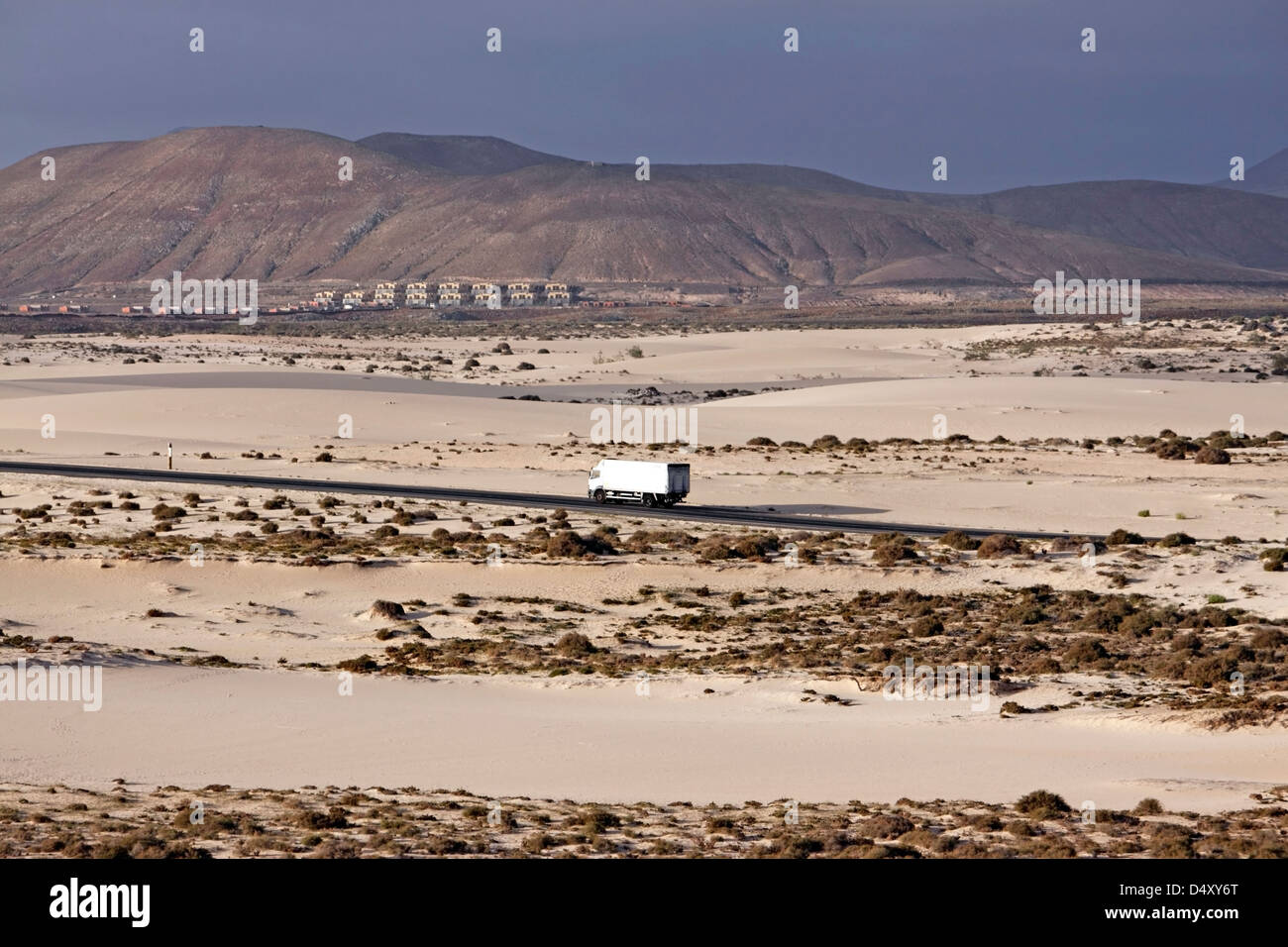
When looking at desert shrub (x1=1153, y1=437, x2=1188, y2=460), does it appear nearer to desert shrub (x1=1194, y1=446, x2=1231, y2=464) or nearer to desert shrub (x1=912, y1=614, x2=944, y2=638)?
desert shrub (x1=1194, y1=446, x2=1231, y2=464)

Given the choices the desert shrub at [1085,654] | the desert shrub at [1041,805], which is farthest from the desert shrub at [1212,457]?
the desert shrub at [1041,805]

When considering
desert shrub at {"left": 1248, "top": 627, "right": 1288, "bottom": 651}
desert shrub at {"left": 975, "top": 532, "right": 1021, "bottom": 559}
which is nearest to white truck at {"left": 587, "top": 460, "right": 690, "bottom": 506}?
desert shrub at {"left": 975, "top": 532, "right": 1021, "bottom": 559}

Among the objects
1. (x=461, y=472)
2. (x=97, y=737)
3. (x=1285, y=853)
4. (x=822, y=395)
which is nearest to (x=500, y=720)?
(x=97, y=737)

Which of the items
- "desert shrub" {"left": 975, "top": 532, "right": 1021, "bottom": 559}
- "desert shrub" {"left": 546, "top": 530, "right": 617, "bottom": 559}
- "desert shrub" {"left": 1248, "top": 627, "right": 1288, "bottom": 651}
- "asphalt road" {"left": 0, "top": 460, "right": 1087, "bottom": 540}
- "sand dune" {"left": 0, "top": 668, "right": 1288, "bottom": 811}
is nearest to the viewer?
"sand dune" {"left": 0, "top": 668, "right": 1288, "bottom": 811}

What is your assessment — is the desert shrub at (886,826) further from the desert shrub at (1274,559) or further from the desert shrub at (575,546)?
the desert shrub at (1274,559)

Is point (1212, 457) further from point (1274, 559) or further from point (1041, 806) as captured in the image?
point (1041, 806)
